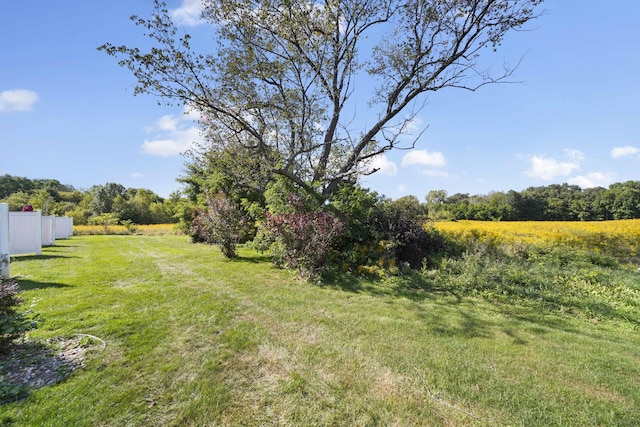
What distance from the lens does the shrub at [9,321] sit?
2736 mm

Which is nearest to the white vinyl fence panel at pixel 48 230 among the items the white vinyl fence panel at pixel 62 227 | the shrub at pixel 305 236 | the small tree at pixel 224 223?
the white vinyl fence panel at pixel 62 227

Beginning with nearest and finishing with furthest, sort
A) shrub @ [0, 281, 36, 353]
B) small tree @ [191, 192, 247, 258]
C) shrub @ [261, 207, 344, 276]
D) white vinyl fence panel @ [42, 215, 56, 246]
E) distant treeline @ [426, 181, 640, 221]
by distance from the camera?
shrub @ [0, 281, 36, 353] < shrub @ [261, 207, 344, 276] < small tree @ [191, 192, 247, 258] < white vinyl fence panel @ [42, 215, 56, 246] < distant treeline @ [426, 181, 640, 221]

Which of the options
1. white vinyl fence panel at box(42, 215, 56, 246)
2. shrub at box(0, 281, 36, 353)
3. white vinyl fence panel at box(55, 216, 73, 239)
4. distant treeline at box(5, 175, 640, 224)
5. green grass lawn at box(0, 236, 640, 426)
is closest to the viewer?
green grass lawn at box(0, 236, 640, 426)

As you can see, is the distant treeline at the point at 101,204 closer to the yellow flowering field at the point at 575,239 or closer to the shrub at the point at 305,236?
the shrub at the point at 305,236

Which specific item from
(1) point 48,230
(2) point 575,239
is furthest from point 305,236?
(1) point 48,230

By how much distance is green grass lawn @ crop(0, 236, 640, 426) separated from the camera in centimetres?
220

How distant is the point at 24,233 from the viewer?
32.9 feet

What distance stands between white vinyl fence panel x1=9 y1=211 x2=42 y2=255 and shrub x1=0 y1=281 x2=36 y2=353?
9.92m

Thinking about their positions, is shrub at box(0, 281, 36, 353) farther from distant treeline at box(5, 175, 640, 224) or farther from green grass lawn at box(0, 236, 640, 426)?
distant treeline at box(5, 175, 640, 224)

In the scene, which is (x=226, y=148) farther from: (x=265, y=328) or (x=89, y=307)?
(x=265, y=328)

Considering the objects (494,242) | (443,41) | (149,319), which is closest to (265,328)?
(149,319)

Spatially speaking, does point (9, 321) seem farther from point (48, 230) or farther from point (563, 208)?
point (563, 208)

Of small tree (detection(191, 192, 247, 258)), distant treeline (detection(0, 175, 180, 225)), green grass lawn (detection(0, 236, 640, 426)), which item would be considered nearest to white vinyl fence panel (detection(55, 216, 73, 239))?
distant treeline (detection(0, 175, 180, 225))

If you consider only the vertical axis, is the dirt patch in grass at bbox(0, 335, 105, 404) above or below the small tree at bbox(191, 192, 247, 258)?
below
